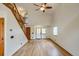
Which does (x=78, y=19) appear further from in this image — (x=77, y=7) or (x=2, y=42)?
(x=2, y=42)

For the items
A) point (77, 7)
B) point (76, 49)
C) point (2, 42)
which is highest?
point (77, 7)

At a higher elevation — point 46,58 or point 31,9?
point 31,9

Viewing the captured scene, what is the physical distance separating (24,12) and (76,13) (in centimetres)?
463

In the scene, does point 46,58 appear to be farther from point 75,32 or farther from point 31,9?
point 31,9

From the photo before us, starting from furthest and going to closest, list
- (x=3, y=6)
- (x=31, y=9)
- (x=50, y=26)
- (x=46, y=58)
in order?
1. (x=50, y=26)
2. (x=31, y=9)
3. (x=3, y=6)
4. (x=46, y=58)

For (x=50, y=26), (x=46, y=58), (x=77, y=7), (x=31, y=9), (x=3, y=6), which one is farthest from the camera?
(x=50, y=26)

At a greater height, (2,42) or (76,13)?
(76,13)

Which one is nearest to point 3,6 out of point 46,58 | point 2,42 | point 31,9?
point 2,42

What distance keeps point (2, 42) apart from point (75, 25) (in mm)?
2352

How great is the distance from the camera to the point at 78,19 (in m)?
3.85

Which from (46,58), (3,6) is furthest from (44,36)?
(46,58)

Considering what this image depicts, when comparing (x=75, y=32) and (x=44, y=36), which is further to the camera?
(x=44, y=36)

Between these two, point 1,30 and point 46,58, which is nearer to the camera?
point 46,58

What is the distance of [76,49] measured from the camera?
4086 mm
